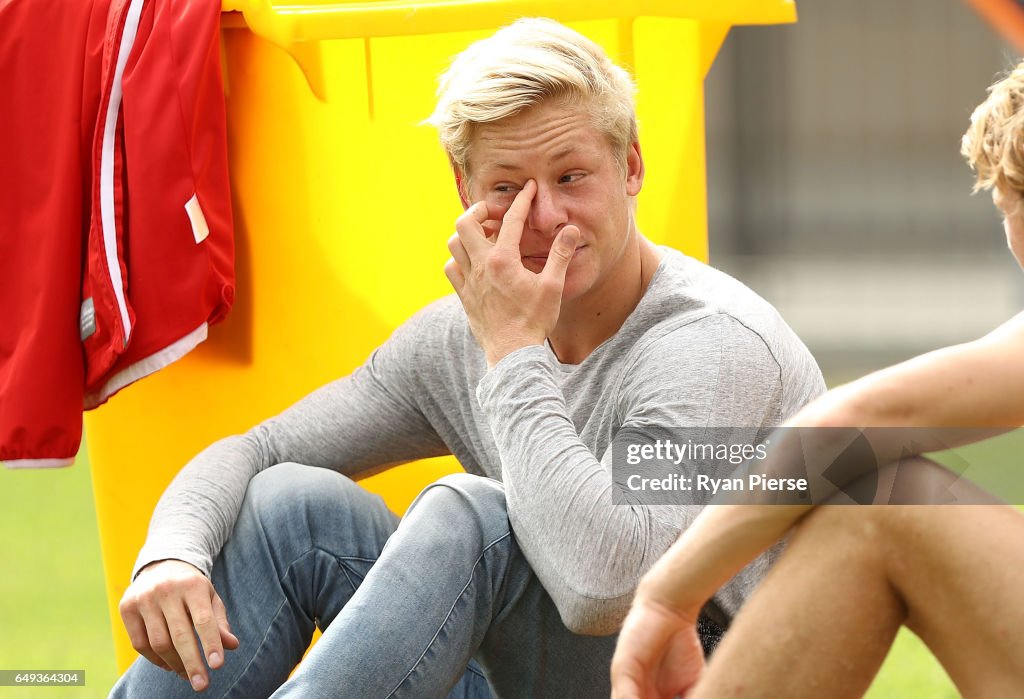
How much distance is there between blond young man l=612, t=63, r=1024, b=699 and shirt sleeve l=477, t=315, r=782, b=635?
0.63 ft

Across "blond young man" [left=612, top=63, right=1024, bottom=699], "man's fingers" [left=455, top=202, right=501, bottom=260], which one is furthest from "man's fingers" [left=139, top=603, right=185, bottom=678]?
"blond young man" [left=612, top=63, right=1024, bottom=699]

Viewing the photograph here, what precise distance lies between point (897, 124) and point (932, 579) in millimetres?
5488

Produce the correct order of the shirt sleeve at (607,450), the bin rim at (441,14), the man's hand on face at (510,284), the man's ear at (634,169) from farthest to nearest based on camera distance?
the bin rim at (441,14)
the man's ear at (634,169)
the man's hand on face at (510,284)
the shirt sleeve at (607,450)

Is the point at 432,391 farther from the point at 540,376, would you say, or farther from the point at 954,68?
the point at 954,68

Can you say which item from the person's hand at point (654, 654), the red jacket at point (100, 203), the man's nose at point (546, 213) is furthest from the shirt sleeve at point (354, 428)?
the person's hand at point (654, 654)

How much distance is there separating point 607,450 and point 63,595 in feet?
6.30

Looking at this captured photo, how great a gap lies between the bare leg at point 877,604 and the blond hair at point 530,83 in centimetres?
66

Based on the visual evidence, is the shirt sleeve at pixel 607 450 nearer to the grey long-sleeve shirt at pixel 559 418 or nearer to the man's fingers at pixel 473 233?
the grey long-sleeve shirt at pixel 559 418

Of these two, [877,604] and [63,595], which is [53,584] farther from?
[877,604]

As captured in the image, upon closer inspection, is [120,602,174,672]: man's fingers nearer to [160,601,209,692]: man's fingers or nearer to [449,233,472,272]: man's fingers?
[160,601,209,692]: man's fingers

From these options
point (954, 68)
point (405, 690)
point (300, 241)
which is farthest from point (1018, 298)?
point (405, 690)

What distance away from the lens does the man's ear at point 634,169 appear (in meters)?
1.62

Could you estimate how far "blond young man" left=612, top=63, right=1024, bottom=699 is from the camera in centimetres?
103

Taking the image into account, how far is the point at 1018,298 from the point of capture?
219 inches
